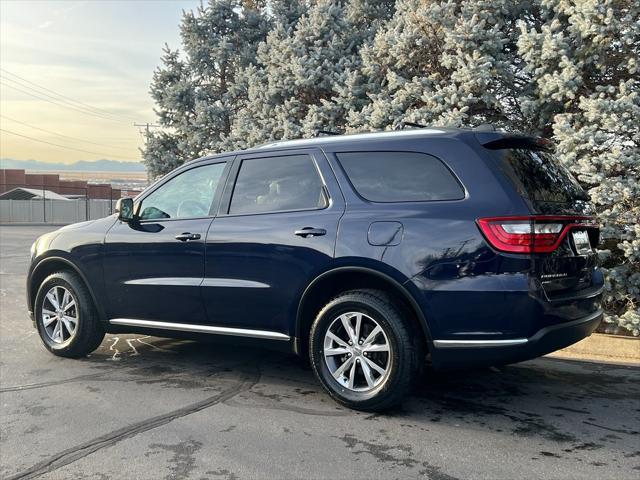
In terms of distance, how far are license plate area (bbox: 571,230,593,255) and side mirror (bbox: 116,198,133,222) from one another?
360 cm

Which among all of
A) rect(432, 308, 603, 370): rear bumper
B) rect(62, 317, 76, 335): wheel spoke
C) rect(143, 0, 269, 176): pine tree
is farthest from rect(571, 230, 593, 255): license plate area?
rect(143, 0, 269, 176): pine tree

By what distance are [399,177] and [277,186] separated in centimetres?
102

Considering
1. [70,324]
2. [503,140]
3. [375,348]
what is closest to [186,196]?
[70,324]

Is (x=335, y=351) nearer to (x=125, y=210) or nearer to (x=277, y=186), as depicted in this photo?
(x=277, y=186)

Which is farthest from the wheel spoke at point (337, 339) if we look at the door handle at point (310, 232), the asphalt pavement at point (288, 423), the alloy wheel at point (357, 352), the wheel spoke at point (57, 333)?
the wheel spoke at point (57, 333)

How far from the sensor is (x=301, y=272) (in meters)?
4.27

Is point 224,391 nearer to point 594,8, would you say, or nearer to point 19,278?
point 594,8

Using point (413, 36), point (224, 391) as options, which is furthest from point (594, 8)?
point (224, 391)

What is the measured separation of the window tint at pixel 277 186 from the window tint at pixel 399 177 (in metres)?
0.29

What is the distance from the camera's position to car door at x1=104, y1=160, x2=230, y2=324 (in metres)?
4.86

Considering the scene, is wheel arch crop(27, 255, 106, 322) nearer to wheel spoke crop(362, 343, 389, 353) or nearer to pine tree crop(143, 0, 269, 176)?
wheel spoke crop(362, 343, 389, 353)

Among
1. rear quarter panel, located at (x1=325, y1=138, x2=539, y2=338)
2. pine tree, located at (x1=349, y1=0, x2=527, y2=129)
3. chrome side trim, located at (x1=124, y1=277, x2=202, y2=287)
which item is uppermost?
pine tree, located at (x1=349, y1=0, x2=527, y2=129)

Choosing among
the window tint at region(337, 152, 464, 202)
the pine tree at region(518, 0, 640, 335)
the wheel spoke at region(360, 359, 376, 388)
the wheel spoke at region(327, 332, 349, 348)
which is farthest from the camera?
the pine tree at region(518, 0, 640, 335)

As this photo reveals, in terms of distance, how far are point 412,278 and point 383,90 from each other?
6084 mm
